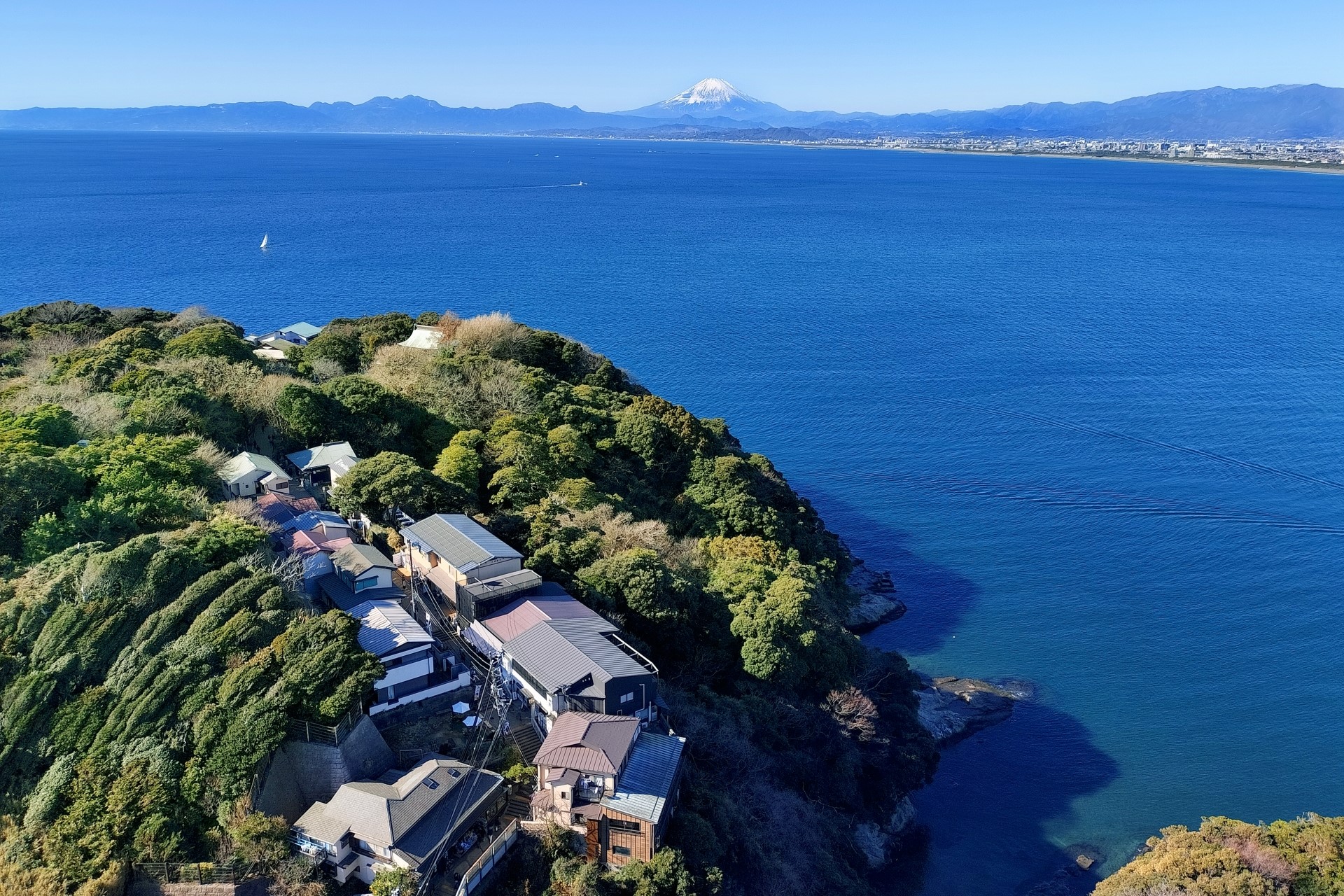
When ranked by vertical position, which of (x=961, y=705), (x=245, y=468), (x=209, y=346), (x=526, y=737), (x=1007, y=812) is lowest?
(x=1007, y=812)

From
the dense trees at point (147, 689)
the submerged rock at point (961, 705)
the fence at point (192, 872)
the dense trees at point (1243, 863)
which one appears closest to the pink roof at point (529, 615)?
the dense trees at point (147, 689)

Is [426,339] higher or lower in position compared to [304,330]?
higher

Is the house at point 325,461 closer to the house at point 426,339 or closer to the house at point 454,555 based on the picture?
the house at point 454,555

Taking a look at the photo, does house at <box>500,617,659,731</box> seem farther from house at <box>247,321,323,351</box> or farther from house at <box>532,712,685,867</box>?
house at <box>247,321,323,351</box>

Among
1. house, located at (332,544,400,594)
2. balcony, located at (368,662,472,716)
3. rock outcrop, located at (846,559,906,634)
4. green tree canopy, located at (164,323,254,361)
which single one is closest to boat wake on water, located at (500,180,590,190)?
green tree canopy, located at (164,323,254,361)

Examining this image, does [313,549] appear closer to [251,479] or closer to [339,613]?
[339,613]

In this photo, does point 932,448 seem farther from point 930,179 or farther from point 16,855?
point 930,179

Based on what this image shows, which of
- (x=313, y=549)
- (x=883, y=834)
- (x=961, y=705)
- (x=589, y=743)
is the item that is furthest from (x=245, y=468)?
(x=961, y=705)
